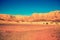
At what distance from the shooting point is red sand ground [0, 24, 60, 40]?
211cm

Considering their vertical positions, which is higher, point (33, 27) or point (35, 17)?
point (35, 17)

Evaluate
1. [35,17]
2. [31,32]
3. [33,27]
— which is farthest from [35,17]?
[31,32]

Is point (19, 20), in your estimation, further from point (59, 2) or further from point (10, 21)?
point (59, 2)

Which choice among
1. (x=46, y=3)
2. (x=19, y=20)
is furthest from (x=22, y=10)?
(x=46, y=3)

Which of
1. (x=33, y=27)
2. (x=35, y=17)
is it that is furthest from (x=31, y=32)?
(x=35, y=17)

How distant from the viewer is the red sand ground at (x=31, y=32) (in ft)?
6.93

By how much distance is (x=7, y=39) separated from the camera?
215 cm

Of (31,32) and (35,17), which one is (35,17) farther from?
(31,32)

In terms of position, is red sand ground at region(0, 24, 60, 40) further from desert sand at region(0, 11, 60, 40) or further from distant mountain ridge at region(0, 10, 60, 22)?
distant mountain ridge at region(0, 10, 60, 22)

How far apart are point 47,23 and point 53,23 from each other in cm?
12

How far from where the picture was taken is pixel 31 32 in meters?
2.13

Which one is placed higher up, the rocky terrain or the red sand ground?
the rocky terrain

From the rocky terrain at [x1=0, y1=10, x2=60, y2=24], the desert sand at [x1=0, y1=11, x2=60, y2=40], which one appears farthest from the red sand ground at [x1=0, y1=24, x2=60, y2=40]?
the rocky terrain at [x1=0, y1=10, x2=60, y2=24]

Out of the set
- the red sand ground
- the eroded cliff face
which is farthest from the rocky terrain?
the red sand ground
